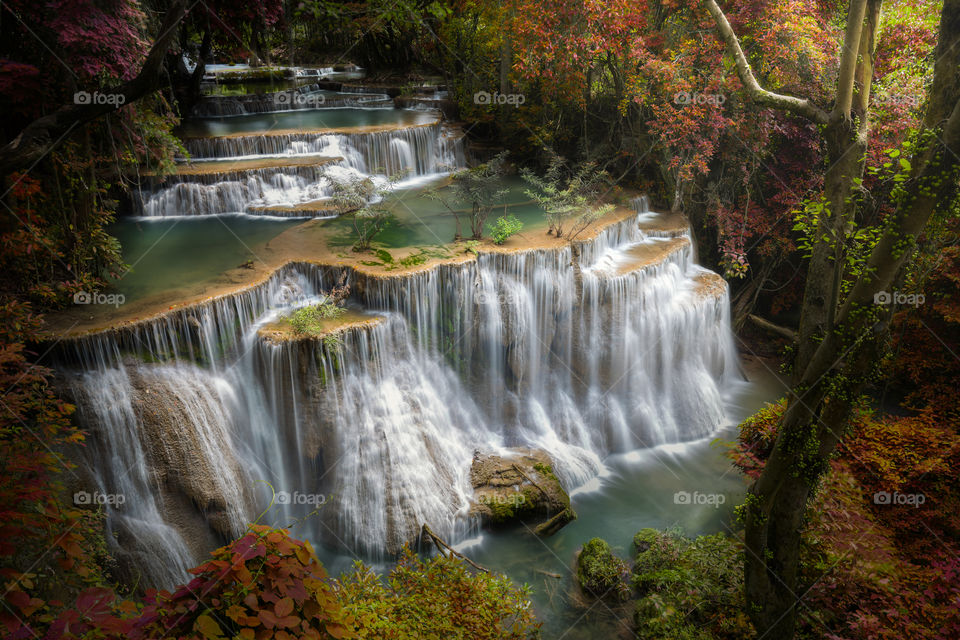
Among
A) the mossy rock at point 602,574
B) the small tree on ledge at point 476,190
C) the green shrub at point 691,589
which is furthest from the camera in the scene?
the small tree on ledge at point 476,190


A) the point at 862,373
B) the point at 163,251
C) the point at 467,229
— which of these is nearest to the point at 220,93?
the point at 163,251

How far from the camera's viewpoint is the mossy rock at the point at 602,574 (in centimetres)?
724

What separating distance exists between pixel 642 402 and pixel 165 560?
8.04 meters

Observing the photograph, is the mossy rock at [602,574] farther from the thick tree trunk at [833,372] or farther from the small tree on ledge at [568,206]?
the small tree on ledge at [568,206]

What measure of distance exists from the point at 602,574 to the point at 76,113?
812 cm

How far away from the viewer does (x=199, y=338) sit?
7500 millimetres

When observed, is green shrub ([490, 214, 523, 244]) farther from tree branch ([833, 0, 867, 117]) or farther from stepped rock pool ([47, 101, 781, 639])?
tree branch ([833, 0, 867, 117])

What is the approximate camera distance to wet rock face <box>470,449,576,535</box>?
8.33 m

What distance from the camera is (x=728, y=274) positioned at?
38.6ft

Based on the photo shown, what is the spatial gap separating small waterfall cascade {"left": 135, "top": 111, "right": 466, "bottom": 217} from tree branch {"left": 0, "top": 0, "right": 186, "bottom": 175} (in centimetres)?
398

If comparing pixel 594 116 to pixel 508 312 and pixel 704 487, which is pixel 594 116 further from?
pixel 704 487

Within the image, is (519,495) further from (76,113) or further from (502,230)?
(76,113)

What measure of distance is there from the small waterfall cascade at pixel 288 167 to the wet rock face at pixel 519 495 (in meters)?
5.66

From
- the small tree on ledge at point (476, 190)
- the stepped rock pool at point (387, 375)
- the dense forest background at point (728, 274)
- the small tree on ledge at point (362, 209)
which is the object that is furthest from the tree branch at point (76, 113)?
the small tree on ledge at point (476, 190)
